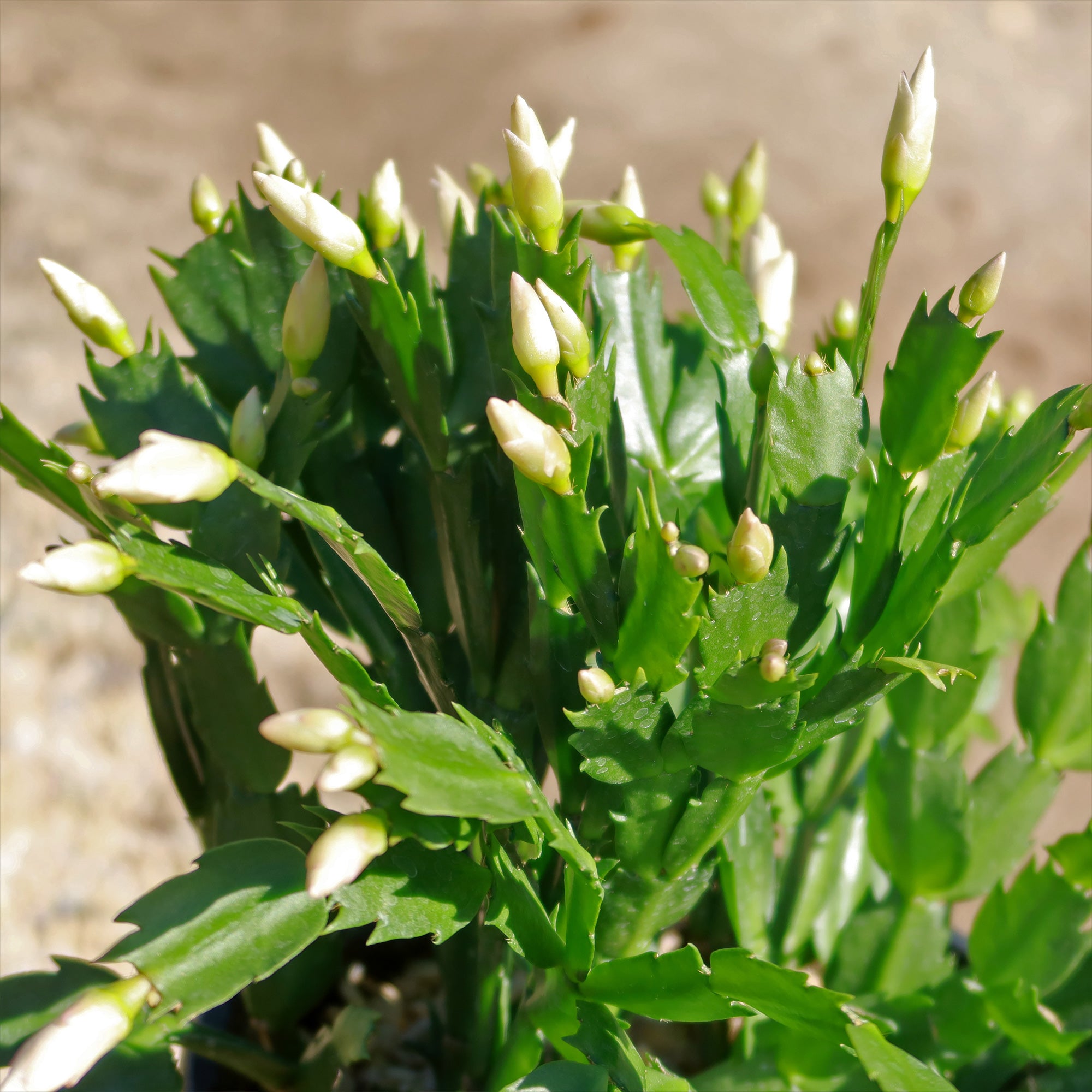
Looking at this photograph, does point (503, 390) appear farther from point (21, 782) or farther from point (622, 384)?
point (21, 782)

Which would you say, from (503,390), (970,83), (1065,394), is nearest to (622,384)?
(503,390)

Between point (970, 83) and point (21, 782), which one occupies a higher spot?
point (970, 83)

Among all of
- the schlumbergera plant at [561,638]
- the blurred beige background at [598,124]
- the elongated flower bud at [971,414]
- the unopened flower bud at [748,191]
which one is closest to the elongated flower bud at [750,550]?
the schlumbergera plant at [561,638]

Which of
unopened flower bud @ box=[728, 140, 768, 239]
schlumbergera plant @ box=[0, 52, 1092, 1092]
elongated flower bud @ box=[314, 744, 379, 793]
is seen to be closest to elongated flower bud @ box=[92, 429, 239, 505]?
schlumbergera plant @ box=[0, 52, 1092, 1092]

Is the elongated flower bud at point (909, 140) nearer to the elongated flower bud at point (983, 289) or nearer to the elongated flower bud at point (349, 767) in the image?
the elongated flower bud at point (983, 289)

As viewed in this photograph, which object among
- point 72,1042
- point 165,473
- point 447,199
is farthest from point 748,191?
point 72,1042

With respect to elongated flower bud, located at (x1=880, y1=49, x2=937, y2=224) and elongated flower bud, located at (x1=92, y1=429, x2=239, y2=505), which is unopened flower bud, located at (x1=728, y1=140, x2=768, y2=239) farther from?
elongated flower bud, located at (x1=92, y1=429, x2=239, y2=505)
